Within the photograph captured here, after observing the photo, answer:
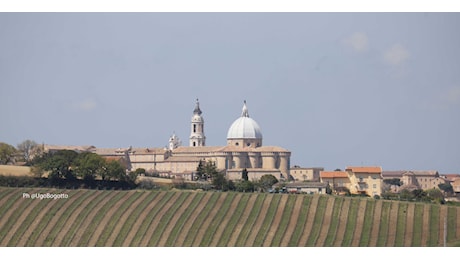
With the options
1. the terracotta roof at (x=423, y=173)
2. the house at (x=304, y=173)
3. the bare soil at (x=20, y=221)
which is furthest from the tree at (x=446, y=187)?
the bare soil at (x=20, y=221)

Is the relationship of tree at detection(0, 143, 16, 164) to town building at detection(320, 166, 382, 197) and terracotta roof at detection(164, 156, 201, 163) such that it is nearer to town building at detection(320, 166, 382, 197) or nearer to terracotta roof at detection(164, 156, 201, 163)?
town building at detection(320, 166, 382, 197)

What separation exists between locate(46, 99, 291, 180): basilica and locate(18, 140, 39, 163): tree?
21.2 metres

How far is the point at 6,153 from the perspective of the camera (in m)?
136

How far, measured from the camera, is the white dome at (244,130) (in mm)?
183375

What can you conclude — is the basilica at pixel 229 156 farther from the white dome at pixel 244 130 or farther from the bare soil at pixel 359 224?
the bare soil at pixel 359 224

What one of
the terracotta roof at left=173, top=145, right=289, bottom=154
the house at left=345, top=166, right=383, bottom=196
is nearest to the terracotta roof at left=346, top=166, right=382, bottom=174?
the house at left=345, top=166, right=383, bottom=196

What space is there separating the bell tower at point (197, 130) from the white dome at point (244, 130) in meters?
7.15

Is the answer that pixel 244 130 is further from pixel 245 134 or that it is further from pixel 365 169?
pixel 365 169

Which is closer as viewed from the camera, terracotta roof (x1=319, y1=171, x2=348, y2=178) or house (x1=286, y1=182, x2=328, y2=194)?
house (x1=286, y1=182, x2=328, y2=194)

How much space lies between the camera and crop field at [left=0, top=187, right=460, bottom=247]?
72000mm

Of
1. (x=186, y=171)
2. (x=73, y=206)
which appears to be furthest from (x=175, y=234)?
(x=186, y=171)

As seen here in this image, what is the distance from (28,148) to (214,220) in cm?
7216
